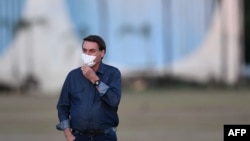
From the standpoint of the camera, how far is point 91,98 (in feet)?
17.2

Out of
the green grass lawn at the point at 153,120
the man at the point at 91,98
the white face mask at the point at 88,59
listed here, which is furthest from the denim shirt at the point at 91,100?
the green grass lawn at the point at 153,120

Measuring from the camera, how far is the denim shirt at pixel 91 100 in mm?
5203

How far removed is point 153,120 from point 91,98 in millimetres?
11732

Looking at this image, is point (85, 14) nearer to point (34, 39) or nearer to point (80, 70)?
point (34, 39)

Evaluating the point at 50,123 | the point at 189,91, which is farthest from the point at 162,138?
the point at 189,91

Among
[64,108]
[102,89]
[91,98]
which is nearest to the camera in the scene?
[102,89]

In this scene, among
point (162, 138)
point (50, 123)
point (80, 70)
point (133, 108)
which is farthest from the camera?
point (133, 108)

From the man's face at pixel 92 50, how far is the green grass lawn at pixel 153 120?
750 centimetres

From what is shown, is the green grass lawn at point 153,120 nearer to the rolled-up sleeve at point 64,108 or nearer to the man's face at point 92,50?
the rolled-up sleeve at point 64,108

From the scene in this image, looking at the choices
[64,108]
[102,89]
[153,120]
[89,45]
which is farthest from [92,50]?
[153,120]

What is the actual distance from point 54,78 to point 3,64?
7.03 ft

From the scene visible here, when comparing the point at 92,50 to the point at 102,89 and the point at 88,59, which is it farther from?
the point at 102,89

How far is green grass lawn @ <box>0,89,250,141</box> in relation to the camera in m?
13.5

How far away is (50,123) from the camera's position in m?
16.2
